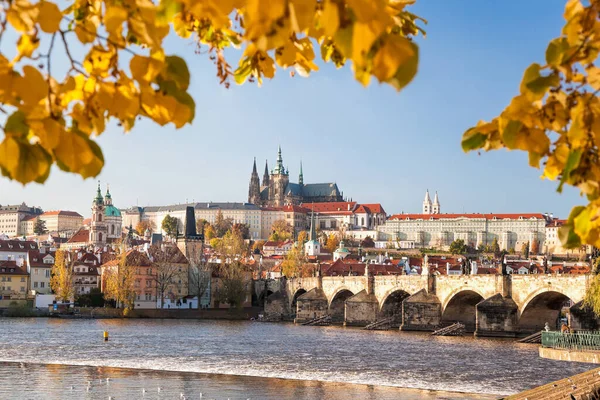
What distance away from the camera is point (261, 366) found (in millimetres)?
32875

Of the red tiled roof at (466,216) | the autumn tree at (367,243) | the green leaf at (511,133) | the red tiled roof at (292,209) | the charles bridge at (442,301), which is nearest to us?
the green leaf at (511,133)

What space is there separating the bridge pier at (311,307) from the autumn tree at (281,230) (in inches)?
4142

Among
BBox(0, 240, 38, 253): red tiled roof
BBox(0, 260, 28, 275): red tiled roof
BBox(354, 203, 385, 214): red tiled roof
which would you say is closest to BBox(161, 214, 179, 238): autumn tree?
BBox(354, 203, 385, 214): red tiled roof

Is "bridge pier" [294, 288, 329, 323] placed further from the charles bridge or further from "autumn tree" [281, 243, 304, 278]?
"autumn tree" [281, 243, 304, 278]

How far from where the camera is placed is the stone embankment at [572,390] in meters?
16.6

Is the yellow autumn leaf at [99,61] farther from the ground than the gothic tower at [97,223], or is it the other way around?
the gothic tower at [97,223]

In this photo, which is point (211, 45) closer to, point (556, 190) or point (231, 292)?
point (556, 190)

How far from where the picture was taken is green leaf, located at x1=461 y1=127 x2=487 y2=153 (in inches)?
92.0

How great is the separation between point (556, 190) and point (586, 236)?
0.51 ft

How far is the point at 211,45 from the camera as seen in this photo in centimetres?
292

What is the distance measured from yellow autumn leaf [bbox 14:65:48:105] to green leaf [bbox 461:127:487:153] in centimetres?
108

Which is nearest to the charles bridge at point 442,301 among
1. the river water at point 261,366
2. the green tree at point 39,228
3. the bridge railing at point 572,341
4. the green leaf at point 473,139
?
the river water at point 261,366

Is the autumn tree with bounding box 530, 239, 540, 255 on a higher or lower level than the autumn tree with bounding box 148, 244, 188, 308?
higher

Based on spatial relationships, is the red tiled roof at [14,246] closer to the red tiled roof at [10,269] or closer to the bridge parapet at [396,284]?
the red tiled roof at [10,269]
